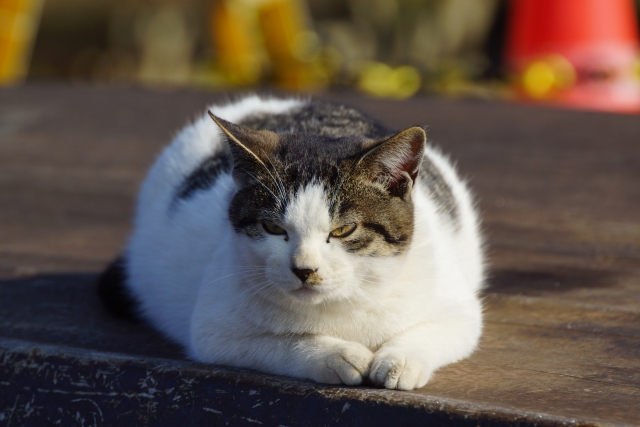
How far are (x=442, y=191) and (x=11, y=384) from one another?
1.49 meters

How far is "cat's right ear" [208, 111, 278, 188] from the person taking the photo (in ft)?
6.63

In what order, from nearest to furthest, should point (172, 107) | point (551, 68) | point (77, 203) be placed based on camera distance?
point (77, 203), point (172, 107), point (551, 68)

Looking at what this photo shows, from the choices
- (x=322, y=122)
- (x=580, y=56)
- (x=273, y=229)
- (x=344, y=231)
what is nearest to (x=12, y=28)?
(x=322, y=122)

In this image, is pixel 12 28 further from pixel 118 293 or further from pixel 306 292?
pixel 306 292

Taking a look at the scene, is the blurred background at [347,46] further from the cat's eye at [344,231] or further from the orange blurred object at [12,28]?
the cat's eye at [344,231]

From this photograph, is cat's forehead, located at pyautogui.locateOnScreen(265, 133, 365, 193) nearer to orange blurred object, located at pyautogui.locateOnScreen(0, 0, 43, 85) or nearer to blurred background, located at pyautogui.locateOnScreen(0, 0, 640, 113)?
blurred background, located at pyautogui.locateOnScreen(0, 0, 640, 113)

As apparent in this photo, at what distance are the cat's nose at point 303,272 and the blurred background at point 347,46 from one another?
4.37m

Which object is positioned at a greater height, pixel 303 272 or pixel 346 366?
pixel 303 272

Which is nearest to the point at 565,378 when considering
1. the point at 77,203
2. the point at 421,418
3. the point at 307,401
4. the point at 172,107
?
the point at 421,418

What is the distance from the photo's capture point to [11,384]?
7.21 feet

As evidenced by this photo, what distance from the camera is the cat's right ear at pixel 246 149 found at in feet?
6.63

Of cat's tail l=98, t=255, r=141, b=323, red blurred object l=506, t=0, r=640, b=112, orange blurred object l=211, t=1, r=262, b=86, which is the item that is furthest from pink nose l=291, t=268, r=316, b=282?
orange blurred object l=211, t=1, r=262, b=86

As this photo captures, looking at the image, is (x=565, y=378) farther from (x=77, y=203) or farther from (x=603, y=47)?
(x=603, y=47)

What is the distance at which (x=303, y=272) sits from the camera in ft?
6.05
